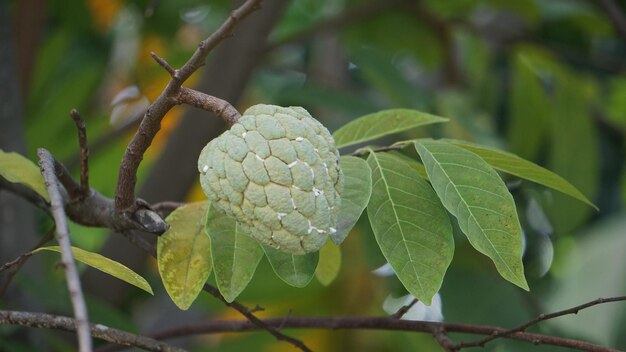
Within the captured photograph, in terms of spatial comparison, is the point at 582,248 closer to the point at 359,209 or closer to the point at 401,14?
the point at 401,14

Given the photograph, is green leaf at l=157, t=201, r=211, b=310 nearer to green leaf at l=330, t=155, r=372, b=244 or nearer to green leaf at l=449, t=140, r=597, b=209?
green leaf at l=330, t=155, r=372, b=244

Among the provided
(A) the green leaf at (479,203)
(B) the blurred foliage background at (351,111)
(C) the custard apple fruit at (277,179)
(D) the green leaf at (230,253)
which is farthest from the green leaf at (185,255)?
(B) the blurred foliage background at (351,111)

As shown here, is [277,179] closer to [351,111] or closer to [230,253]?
[230,253]

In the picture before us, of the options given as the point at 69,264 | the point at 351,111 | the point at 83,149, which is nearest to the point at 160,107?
the point at 83,149

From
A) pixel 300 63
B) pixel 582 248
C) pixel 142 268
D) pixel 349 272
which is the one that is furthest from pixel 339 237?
pixel 300 63

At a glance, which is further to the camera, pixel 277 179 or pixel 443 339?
pixel 443 339

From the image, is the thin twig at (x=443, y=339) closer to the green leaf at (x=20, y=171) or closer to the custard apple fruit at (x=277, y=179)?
the custard apple fruit at (x=277, y=179)
